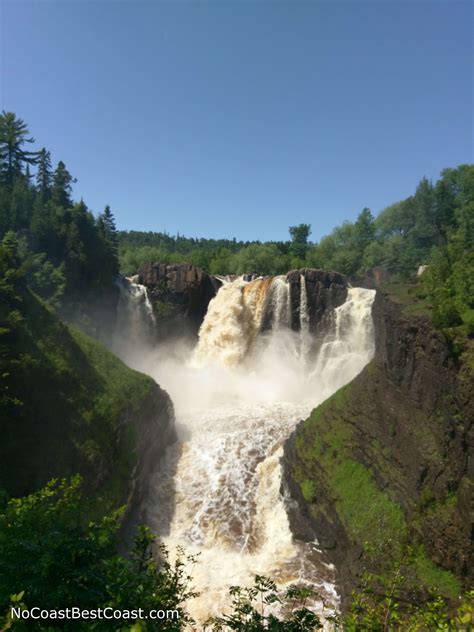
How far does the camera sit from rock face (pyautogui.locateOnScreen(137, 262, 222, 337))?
4678cm

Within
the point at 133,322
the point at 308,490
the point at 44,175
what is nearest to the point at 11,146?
the point at 44,175

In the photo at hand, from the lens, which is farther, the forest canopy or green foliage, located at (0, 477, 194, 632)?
the forest canopy

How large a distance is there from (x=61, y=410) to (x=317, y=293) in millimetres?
29307

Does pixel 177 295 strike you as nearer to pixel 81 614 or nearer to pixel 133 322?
pixel 133 322

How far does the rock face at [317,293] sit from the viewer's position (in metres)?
39.4

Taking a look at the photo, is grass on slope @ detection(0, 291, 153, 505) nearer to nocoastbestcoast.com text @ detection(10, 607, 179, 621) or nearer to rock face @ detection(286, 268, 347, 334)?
nocoastbestcoast.com text @ detection(10, 607, 179, 621)

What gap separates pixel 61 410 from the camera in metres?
18.1

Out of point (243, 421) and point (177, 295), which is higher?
point (177, 295)

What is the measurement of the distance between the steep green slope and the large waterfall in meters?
4.05

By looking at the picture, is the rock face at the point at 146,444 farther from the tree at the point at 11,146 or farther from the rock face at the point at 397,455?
the tree at the point at 11,146

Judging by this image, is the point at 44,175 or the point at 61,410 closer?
the point at 61,410

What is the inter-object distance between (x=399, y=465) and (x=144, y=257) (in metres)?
71.1

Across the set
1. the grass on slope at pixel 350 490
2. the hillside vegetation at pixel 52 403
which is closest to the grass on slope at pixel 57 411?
the hillside vegetation at pixel 52 403

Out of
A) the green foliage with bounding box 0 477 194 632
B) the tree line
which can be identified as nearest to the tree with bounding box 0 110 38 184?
the tree line
